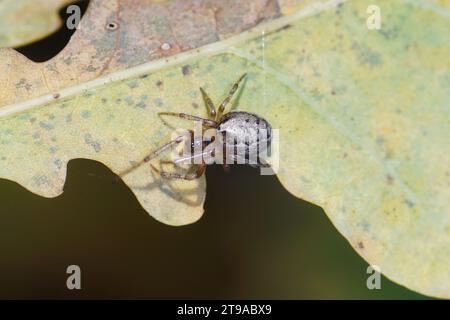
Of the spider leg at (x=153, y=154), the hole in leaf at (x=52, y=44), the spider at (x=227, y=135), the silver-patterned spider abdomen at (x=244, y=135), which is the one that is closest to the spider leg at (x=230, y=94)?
the spider at (x=227, y=135)

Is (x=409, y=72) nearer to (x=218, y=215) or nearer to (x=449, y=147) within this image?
(x=449, y=147)

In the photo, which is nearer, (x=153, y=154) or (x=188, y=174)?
(x=153, y=154)

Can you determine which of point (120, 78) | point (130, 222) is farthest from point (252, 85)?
point (130, 222)

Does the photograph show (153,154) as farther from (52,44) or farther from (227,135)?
(52,44)

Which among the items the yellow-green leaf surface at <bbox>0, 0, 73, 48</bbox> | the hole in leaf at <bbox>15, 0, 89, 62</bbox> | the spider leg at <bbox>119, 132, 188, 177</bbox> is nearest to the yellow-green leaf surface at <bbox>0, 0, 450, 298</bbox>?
the spider leg at <bbox>119, 132, 188, 177</bbox>

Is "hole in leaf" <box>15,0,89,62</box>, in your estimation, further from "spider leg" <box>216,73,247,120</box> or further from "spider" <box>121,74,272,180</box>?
"spider leg" <box>216,73,247,120</box>

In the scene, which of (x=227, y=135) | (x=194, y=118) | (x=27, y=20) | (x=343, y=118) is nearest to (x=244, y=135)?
(x=227, y=135)

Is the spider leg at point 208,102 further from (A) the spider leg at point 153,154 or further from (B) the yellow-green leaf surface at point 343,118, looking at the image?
(A) the spider leg at point 153,154
